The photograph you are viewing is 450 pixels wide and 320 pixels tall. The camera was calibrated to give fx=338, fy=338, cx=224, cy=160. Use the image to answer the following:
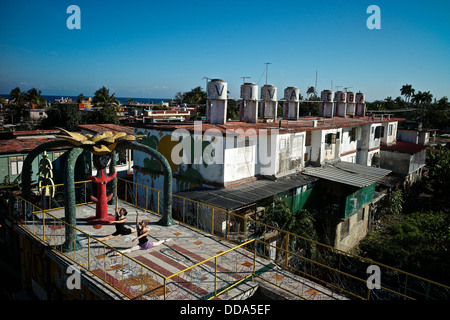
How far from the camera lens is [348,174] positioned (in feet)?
75.5

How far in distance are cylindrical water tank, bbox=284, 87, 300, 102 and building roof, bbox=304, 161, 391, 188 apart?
654 centimetres

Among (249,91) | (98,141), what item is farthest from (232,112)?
(98,141)

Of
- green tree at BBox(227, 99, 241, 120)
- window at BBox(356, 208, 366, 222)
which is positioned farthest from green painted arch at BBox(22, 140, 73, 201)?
green tree at BBox(227, 99, 241, 120)

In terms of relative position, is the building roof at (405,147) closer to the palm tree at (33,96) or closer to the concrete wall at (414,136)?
the concrete wall at (414,136)

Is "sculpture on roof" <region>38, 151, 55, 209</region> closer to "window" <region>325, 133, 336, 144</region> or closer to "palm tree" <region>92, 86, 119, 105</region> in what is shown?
"window" <region>325, 133, 336, 144</region>

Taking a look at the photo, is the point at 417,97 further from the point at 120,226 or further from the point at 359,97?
the point at 120,226

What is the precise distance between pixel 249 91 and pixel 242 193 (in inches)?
355

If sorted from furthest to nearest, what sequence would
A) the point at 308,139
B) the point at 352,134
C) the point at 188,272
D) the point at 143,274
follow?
the point at 352,134 → the point at 308,139 → the point at 188,272 → the point at 143,274

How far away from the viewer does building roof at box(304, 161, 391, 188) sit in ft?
69.8

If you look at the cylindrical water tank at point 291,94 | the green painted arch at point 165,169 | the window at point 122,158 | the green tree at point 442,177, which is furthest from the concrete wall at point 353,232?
the window at point 122,158

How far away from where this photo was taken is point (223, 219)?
15969 millimetres

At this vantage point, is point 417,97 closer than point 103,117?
No
